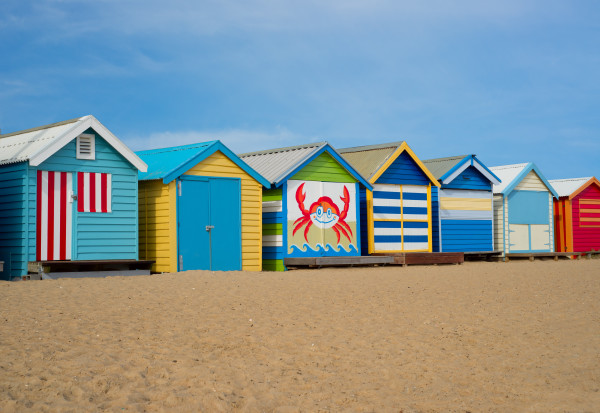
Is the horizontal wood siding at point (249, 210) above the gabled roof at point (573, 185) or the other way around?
the other way around

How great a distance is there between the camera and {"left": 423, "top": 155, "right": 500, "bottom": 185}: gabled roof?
23.4m

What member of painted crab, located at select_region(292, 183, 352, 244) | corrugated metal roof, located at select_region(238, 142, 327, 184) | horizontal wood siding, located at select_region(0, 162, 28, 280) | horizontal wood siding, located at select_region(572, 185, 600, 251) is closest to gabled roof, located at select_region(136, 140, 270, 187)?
corrugated metal roof, located at select_region(238, 142, 327, 184)

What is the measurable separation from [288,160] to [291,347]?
1142 centimetres

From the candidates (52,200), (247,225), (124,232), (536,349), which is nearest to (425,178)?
(247,225)

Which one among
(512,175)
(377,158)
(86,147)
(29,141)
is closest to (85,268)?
(86,147)

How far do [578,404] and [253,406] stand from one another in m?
3.02

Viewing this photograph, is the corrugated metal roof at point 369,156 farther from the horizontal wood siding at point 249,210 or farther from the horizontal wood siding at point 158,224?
the horizontal wood siding at point 158,224

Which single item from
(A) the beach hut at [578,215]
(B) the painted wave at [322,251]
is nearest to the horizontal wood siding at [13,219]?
(B) the painted wave at [322,251]

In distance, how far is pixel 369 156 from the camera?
22078 mm

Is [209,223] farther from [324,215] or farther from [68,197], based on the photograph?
[324,215]

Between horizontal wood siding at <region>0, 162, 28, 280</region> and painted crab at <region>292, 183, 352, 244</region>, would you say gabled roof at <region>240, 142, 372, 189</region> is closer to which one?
painted crab at <region>292, 183, 352, 244</region>

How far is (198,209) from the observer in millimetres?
16641

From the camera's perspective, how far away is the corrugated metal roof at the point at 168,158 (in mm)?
16391

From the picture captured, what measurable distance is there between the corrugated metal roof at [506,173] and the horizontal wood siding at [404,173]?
5400mm
